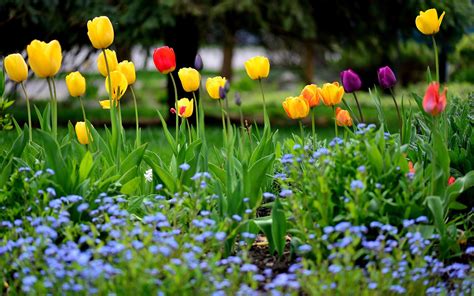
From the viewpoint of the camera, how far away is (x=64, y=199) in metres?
3.38

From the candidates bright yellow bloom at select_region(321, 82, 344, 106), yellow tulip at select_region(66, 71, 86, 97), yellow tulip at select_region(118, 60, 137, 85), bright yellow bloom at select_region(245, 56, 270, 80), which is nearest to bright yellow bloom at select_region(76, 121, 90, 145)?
yellow tulip at select_region(66, 71, 86, 97)

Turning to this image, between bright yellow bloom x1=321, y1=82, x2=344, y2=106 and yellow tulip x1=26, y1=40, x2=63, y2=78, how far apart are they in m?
1.31

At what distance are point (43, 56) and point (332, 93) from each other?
55.4 inches

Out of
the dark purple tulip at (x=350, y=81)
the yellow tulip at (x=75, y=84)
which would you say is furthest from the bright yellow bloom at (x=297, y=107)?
the yellow tulip at (x=75, y=84)

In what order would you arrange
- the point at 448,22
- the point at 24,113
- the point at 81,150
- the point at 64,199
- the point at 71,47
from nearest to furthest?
the point at 64,199, the point at 81,150, the point at 448,22, the point at 71,47, the point at 24,113

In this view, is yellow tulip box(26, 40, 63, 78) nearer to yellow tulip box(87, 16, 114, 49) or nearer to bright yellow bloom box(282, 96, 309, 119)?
yellow tulip box(87, 16, 114, 49)

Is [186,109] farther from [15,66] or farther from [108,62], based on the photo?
[15,66]

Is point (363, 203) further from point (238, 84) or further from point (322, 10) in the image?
point (238, 84)

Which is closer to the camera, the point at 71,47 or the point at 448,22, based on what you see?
the point at 448,22

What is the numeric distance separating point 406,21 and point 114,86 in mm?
6232

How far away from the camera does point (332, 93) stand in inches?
161

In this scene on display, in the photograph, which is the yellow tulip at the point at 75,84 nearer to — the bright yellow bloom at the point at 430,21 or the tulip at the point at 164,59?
the tulip at the point at 164,59

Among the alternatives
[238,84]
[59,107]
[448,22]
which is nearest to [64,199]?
[448,22]

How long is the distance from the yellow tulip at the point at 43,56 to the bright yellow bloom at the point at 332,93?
1308 millimetres
